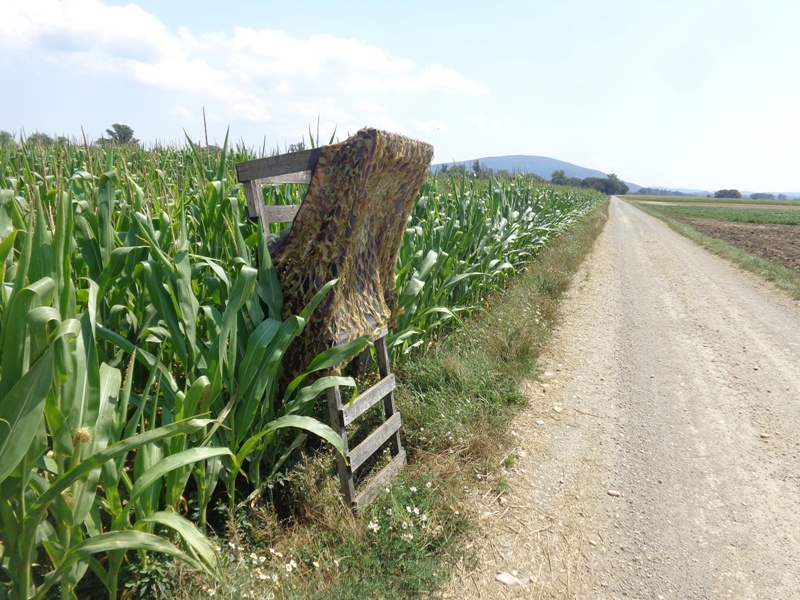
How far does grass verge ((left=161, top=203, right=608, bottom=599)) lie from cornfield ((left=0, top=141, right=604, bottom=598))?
161mm

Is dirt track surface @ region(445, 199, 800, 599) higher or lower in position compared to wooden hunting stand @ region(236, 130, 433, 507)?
lower

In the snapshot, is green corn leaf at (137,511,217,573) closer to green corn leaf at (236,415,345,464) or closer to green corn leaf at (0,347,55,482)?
green corn leaf at (236,415,345,464)

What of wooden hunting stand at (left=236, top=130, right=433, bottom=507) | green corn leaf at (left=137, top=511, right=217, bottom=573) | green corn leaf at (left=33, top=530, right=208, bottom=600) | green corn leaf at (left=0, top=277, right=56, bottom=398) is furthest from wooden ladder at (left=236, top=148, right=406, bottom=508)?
green corn leaf at (left=0, top=277, right=56, bottom=398)

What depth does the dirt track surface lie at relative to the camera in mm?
2463

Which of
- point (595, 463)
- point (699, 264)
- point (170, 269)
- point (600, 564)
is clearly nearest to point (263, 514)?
point (170, 269)

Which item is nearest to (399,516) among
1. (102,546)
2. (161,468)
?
(161,468)

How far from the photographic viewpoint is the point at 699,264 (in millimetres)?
11961

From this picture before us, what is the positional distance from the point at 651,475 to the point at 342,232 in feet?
7.91

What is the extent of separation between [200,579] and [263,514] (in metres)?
0.48

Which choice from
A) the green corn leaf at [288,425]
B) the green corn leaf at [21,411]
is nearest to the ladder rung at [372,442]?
the green corn leaf at [288,425]

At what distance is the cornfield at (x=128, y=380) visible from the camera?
141 cm

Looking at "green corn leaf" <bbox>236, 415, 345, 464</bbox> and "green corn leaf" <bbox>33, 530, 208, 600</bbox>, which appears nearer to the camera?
A: "green corn leaf" <bbox>33, 530, 208, 600</bbox>

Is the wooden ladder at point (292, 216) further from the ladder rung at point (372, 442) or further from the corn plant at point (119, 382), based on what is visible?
the corn plant at point (119, 382)

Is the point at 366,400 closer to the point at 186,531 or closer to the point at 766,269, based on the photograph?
the point at 186,531
